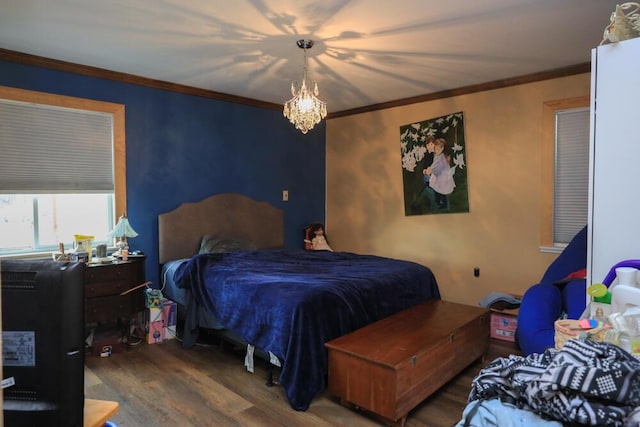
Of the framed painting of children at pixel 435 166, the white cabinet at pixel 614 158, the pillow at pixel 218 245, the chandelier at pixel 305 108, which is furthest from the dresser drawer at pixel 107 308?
the white cabinet at pixel 614 158

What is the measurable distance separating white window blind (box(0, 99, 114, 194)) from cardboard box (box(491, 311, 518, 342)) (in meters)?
3.79

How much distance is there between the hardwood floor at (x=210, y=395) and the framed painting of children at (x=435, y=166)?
5.76ft

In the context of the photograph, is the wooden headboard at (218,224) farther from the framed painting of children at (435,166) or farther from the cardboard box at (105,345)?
the framed painting of children at (435,166)

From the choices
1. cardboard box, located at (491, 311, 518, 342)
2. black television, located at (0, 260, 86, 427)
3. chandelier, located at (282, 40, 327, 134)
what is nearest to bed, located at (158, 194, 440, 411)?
cardboard box, located at (491, 311, 518, 342)

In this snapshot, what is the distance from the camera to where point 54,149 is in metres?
3.51

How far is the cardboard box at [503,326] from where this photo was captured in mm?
3615

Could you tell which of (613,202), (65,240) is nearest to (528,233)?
(613,202)

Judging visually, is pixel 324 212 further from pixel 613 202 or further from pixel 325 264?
pixel 613 202

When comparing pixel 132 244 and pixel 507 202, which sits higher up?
pixel 507 202

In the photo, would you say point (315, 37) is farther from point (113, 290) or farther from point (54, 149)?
point (113, 290)

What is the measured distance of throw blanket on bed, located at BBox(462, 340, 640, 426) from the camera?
821mm

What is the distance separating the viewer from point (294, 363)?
98.7 inches

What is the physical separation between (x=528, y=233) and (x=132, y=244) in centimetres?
389

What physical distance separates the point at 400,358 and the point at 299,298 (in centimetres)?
71
